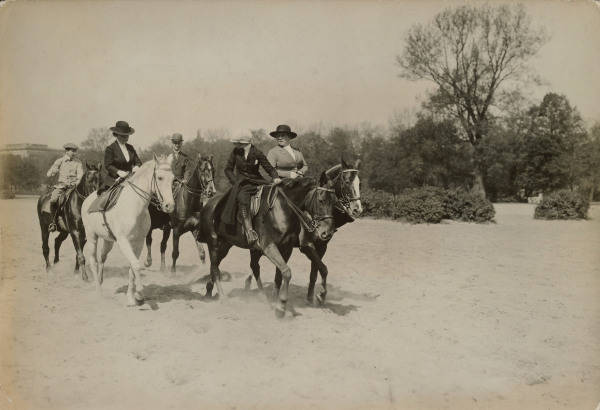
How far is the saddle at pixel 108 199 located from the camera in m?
7.74

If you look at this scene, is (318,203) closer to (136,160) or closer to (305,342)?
(305,342)

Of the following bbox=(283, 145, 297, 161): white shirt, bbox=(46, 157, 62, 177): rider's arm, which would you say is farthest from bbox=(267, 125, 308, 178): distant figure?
bbox=(46, 157, 62, 177): rider's arm

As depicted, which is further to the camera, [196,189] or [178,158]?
[178,158]

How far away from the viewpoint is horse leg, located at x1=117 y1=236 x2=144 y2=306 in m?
7.33

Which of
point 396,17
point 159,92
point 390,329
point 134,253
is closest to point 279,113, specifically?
point 159,92

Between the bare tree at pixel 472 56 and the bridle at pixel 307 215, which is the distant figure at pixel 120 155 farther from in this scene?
the bare tree at pixel 472 56

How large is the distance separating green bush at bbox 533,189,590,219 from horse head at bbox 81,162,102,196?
19.2 metres

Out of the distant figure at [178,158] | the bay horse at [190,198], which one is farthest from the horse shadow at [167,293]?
the distant figure at [178,158]

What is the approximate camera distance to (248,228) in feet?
24.5

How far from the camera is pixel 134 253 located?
7801 mm

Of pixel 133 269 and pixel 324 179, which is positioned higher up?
pixel 324 179

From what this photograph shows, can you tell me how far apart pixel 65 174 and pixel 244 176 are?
14.7ft

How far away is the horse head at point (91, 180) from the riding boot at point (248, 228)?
12.0 feet

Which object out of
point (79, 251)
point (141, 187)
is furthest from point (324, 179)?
point (79, 251)
